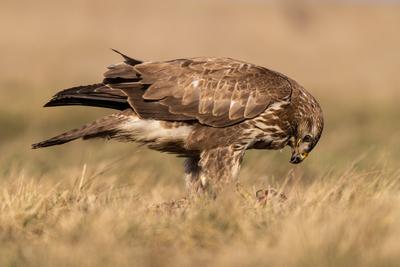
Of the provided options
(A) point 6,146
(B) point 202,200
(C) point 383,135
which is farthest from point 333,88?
(B) point 202,200

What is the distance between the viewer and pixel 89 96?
754 centimetres

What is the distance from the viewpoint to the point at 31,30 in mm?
22484

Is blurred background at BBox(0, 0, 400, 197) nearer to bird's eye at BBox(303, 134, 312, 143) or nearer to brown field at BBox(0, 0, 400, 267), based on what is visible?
brown field at BBox(0, 0, 400, 267)

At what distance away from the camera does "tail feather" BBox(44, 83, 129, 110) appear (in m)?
7.53

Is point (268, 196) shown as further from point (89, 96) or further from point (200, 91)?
point (89, 96)

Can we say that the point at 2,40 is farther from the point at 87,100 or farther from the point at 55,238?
the point at 55,238

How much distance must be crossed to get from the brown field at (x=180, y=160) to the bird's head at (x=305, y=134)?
0.32 m

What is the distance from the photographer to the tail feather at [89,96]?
753 centimetres

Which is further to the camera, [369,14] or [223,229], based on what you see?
[369,14]

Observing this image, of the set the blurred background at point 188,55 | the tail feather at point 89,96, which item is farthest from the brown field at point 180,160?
the tail feather at point 89,96

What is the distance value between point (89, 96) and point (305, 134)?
165 cm

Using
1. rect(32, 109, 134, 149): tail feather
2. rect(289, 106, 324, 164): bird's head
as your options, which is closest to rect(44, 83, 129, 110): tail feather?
rect(32, 109, 134, 149): tail feather

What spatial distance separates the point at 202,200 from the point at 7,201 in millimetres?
1186

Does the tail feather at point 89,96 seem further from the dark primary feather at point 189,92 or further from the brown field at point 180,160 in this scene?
the brown field at point 180,160
